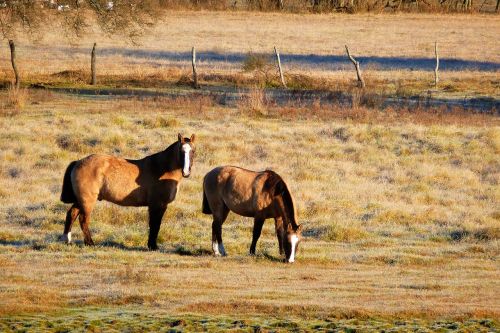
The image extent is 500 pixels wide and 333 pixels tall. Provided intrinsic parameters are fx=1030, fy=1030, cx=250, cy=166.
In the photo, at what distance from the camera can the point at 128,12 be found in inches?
1507

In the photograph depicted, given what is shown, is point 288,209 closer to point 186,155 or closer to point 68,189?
point 186,155

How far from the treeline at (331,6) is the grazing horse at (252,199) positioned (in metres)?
64.2

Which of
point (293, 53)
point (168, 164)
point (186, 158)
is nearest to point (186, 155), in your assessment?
point (186, 158)

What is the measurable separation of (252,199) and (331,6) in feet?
219

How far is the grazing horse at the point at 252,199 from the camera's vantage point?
50.3 feet

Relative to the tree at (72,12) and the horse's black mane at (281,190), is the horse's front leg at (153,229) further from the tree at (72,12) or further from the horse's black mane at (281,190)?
the tree at (72,12)

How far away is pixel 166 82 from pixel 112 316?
31048mm

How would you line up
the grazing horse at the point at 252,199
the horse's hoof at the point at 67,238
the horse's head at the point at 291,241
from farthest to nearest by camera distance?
the horse's hoof at the point at 67,238
the grazing horse at the point at 252,199
the horse's head at the point at 291,241

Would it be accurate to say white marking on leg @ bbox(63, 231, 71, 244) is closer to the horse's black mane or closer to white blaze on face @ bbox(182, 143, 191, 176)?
white blaze on face @ bbox(182, 143, 191, 176)

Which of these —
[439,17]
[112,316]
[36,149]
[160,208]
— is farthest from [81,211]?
[439,17]

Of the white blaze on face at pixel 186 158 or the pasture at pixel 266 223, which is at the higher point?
the white blaze on face at pixel 186 158

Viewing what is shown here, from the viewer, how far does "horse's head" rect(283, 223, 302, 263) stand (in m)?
15.0

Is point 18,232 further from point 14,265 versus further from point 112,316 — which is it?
point 112,316

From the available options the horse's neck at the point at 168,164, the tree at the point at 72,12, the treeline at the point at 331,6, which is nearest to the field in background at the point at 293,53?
the tree at the point at 72,12
